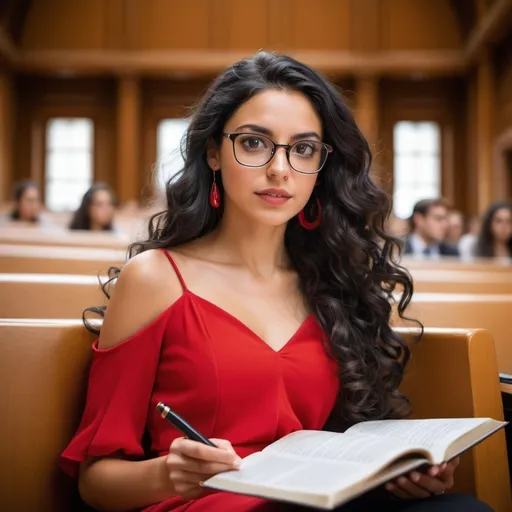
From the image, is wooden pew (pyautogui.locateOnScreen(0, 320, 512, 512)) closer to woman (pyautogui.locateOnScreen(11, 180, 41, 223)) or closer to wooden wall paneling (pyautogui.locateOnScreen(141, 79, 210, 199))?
woman (pyautogui.locateOnScreen(11, 180, 41, 223))

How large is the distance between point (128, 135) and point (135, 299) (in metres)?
10.5

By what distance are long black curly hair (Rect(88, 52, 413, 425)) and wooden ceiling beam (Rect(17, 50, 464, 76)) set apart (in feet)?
32.6

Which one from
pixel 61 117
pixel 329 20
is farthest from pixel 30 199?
pixel 329 20

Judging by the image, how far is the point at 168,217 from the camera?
1.63 meters

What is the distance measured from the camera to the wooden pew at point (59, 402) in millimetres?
1366

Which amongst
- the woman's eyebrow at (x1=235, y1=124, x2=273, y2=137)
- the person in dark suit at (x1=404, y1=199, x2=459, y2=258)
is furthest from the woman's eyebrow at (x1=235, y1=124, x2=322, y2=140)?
the person in dark suit at (x1=404, y1=199, x2=459, y2=258)

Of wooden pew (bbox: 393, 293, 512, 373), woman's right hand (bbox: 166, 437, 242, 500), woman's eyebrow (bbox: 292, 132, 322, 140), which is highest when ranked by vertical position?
woman's eyebrow (bbox: 292, 132, 322, 140)

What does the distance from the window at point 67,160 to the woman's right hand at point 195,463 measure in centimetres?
1134

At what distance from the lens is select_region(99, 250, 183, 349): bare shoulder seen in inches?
54.1

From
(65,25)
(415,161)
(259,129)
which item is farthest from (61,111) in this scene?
(259,129)

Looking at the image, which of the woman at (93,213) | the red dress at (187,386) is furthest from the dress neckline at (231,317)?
the woman at (93,213)

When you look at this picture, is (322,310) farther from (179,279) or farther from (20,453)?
(20,453)

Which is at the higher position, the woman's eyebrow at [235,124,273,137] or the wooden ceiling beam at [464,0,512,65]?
the wooden ceiling beam at [464,0,512,65]

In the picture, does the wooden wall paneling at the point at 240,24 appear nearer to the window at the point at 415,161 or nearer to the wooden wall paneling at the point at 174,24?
the wooden wall paneling at the point at 174,24
